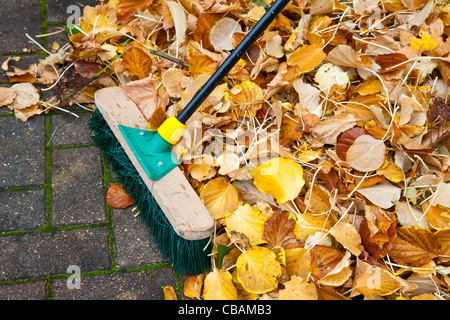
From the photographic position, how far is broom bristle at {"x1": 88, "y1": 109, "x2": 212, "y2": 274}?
4.47 ft

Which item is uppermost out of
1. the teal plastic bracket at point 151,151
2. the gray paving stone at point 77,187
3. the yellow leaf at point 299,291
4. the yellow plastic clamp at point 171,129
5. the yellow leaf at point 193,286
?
the yellow plastic clamp at point 171,129

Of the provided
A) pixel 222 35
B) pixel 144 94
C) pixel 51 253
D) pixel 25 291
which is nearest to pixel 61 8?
pixel 144 94

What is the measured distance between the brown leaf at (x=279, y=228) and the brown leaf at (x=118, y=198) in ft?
1.72

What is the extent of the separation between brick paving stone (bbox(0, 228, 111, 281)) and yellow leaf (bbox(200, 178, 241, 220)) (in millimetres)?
386

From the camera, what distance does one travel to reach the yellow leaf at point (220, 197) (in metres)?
1.36

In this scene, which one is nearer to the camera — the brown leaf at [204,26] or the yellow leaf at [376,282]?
the yellow leaf at [376,282]

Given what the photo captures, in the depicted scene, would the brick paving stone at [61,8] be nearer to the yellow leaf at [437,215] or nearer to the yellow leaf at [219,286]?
the yellow leaf at [219,286]

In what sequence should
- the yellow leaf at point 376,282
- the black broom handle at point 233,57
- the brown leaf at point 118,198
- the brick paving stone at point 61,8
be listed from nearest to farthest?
the yellow leaf at point 376,282, the black broom handle at point 233,57, the brown leaf at point 118,198, the brick paving stone at point 61,8

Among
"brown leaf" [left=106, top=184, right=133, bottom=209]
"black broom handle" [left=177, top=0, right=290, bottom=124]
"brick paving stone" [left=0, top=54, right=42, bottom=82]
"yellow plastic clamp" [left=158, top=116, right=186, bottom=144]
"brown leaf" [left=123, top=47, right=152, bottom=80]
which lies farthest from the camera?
"brick paving stone" [left=0, top=54, right=42, bottom=82]

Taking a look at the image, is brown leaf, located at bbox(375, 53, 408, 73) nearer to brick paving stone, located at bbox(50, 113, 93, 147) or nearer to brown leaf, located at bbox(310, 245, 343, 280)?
brown leaf, located at bbox(310, 245, 343, 280)

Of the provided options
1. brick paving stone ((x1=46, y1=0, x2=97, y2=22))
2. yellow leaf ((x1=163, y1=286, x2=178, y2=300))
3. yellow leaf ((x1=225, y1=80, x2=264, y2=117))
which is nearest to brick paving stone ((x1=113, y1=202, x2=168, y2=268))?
yellow leaf ((x1=163, y1=286, x2=178, y2=300))

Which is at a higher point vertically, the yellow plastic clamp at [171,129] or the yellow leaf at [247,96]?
the yellow leaf at [247,96]

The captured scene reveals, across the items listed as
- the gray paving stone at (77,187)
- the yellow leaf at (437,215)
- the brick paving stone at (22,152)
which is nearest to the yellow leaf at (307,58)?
the yellow leaf at (437,215)
